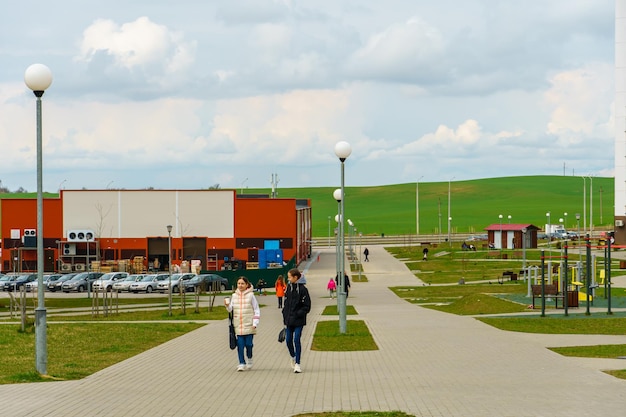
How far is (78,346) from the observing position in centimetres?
2453

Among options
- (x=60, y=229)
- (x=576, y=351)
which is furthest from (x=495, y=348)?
(x=60, y=229)

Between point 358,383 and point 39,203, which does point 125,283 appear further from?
point 358,383

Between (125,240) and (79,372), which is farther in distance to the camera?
(125,240)

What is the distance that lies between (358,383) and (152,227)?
2668 inches

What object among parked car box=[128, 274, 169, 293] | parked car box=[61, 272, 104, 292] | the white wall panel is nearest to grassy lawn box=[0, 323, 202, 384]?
parked car box=[128, 274, 169, 293]

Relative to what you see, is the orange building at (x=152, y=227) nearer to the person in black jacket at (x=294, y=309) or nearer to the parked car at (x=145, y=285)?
the parked car at (x=145, y=285)

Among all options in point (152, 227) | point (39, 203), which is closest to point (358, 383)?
point (39, 203)

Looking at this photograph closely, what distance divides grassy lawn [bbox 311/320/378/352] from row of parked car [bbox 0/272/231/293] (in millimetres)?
31881

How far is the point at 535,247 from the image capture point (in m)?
110

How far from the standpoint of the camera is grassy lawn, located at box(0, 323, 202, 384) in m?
19.0

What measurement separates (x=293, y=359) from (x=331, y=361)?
1849 mm

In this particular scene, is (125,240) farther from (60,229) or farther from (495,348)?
(495,348)

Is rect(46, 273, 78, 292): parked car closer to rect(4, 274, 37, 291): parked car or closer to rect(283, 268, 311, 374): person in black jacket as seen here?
rect(4, 274, 37, 291): parked car

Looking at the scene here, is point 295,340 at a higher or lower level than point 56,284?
higher
